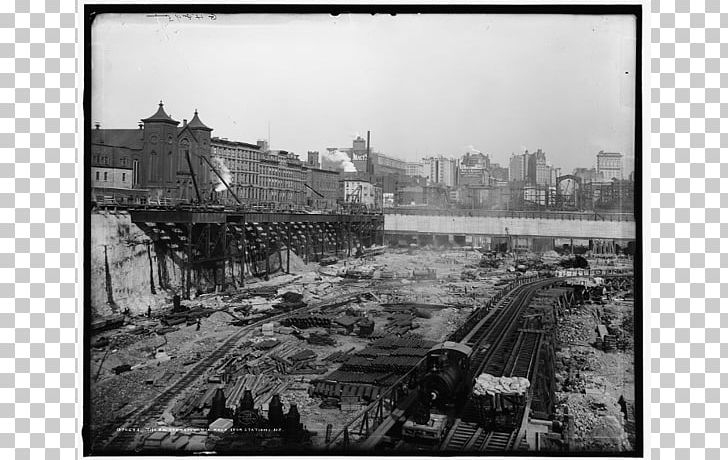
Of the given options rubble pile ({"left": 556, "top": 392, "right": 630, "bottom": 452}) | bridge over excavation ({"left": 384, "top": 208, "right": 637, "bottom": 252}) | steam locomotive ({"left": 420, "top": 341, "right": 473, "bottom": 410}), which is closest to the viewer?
steam locomotive ({"left": 420, "top": 341, "right": 473, "bottom": 410})

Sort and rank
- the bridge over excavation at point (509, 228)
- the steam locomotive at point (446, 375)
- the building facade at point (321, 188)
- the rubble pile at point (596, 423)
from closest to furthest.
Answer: the steam locomotive at point (446, 375)
the rubble pile at point (596, 423)
the bridge over excavation at point (509, 228)
the building facade at point (321, 188)

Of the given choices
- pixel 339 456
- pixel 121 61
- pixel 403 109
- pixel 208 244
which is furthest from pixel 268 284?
pixel 121 61

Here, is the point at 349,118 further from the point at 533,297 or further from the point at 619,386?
the point at 619,386

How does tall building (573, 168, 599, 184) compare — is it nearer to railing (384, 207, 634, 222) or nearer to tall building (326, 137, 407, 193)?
railing (384, 207, 634, 222)

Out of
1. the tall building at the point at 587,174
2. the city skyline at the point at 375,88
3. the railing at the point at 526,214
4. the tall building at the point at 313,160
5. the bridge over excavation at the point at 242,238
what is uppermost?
the city skyline at the point at 375,88

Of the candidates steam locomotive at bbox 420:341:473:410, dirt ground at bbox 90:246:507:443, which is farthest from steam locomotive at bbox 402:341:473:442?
dirt ground at bbox 90:246:507:443

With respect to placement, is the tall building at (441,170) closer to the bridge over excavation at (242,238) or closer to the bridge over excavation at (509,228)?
the bridge over excavation at (509,228)

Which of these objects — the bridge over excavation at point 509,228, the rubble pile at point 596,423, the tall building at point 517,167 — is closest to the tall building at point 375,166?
the bridge over excavation at point 509,228
